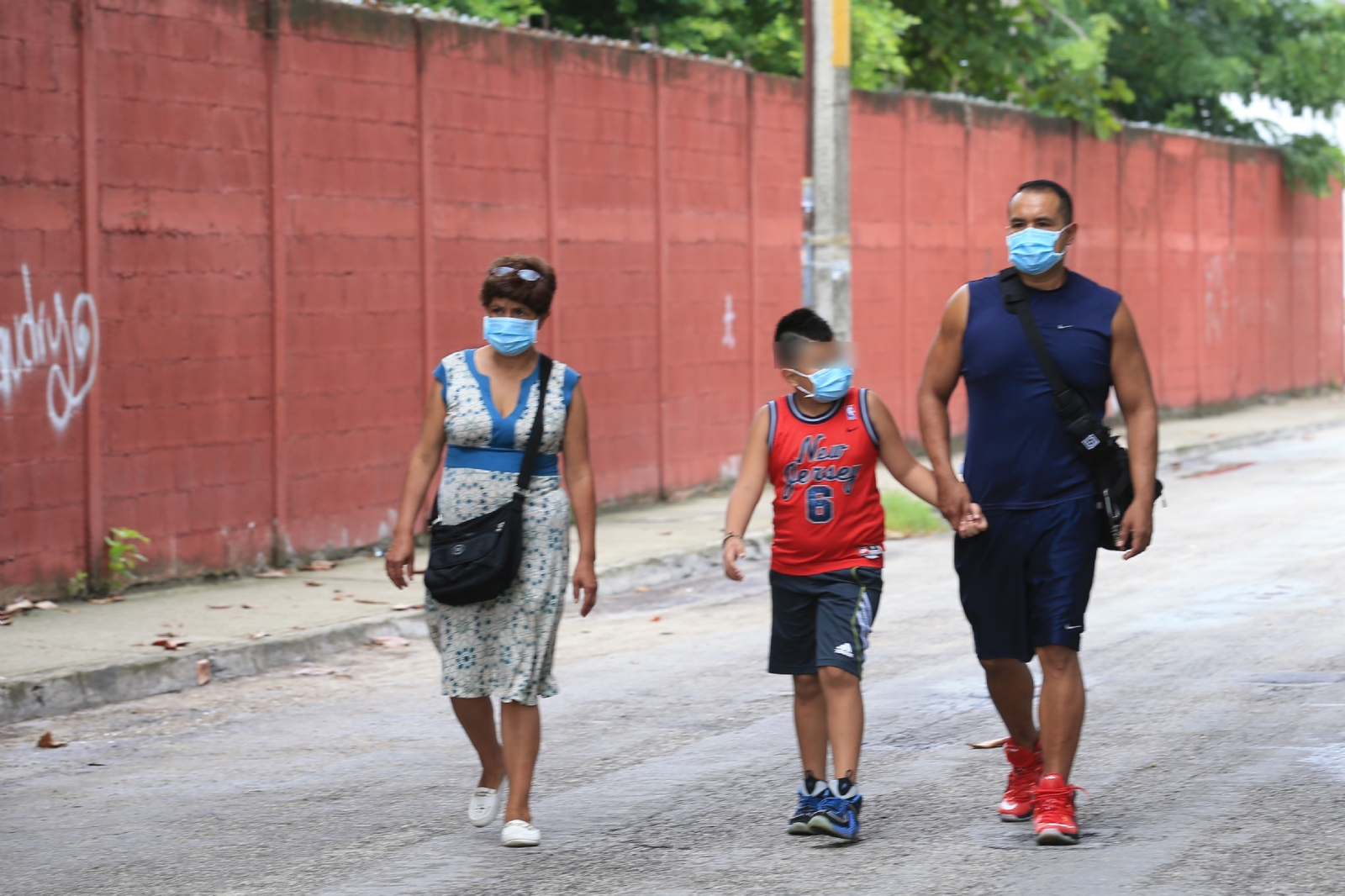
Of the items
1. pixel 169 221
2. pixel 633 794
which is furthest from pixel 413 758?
pixel 169 221

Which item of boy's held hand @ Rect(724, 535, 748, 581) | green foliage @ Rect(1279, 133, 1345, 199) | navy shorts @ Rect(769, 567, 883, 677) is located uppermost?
green foliage @ Rect(1279, 133, 1345, 199)

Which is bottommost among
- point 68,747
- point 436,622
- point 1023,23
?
point 68,747

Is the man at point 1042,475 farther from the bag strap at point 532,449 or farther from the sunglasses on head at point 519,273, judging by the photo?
the sunglasses on head at point 519,273

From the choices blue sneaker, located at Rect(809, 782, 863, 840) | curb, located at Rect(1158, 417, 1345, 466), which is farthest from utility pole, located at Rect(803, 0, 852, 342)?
blue sneaker, located at Rect(809, 782, 863, 840)

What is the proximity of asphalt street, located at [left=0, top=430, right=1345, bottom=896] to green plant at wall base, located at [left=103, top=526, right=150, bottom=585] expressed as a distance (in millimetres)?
1950

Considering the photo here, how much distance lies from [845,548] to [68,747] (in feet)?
12.4

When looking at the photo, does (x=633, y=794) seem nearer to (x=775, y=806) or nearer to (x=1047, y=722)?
(x=775, y=806)

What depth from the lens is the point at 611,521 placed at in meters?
15.3

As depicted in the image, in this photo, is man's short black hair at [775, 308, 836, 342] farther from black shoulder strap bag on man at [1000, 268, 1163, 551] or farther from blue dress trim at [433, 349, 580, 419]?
blue dress trim at [433, 349, 580, 419]

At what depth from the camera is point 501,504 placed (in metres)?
6.11

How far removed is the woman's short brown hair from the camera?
6164mm

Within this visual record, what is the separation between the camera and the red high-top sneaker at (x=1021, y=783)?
6137 mm

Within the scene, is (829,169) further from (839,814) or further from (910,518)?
(839,814)

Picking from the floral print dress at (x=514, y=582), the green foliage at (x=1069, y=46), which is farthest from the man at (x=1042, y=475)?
the green foliage at (x=1069, y=46)
